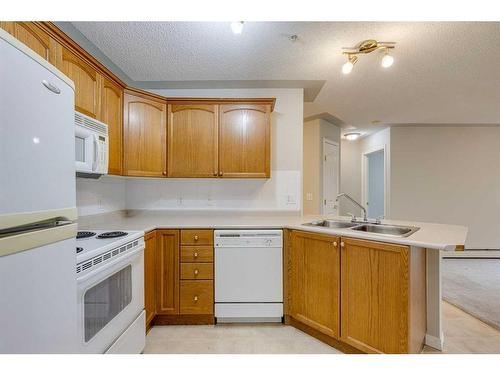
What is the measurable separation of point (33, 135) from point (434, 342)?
2.62 meters

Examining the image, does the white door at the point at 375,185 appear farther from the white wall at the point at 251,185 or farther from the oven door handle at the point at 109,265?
the oven door handle at the point at 109,265

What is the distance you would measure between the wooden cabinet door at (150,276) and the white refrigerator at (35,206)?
1024mm

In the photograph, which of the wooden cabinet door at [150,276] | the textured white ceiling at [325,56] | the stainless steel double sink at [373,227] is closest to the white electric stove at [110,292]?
the wooden cabinet door at [150,276]

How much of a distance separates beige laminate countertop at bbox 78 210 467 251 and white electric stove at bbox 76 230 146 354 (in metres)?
0.32

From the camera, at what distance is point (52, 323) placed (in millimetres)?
729

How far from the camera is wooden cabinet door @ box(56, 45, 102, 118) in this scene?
1.42 m

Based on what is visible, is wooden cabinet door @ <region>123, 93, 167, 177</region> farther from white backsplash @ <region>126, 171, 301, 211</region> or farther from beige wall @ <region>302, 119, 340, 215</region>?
beige wall @ <region>302, 119, 340, 215</region>

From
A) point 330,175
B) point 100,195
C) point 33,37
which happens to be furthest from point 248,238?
point 330,175

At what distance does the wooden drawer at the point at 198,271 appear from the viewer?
2018 mm

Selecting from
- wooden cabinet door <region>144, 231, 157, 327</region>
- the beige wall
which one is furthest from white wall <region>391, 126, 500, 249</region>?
wooden cabinet door <region>144, 231, 157, 327</region>

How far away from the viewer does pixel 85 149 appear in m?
1.52
